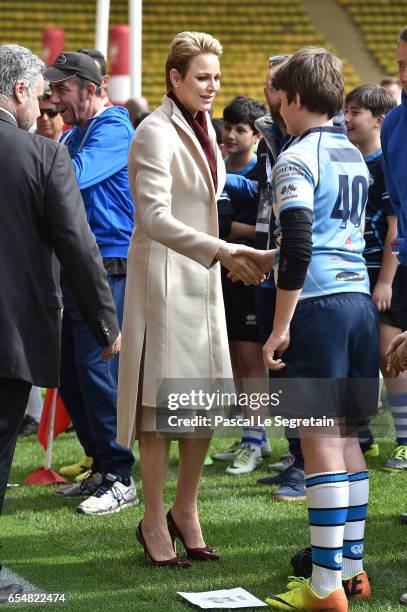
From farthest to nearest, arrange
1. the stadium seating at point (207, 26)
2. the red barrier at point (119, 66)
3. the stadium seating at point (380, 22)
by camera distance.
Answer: the stadium seating at point (380, 22) < the stadium seating at point (207, 26) < the red barrier at point (119, 66)

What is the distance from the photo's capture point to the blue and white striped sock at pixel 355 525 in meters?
3.01

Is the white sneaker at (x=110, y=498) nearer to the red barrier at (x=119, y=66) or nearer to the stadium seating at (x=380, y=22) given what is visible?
the red barrier at (x=119, y=66)

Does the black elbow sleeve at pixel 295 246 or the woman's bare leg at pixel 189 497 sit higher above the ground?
the black elbow sleeve at pixel 295 246

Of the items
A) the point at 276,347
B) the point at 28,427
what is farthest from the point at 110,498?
the point at 28,427

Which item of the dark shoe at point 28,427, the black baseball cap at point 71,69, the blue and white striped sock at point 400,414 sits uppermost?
the black baseball cap at point 71,69

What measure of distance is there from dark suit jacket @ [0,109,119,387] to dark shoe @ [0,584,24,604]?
63 cm

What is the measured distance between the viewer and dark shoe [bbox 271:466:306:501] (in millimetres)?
4352

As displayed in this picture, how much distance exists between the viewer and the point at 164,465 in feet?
11.3

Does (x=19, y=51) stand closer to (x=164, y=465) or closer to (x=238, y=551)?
(x=164, y=465)

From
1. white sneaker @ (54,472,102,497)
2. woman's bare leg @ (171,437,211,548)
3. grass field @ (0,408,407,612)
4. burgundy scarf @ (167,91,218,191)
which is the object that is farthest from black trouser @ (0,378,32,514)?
white sneaker @ (54,472,102,497)

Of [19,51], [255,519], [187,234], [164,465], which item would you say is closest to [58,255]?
[187,234]

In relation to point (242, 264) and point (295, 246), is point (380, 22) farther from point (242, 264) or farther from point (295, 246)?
point (295, 246)

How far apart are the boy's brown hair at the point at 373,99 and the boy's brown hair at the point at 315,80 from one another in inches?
86.1

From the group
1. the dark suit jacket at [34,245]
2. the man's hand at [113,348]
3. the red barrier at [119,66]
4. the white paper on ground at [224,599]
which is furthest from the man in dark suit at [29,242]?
the red barrier at [119,66]
